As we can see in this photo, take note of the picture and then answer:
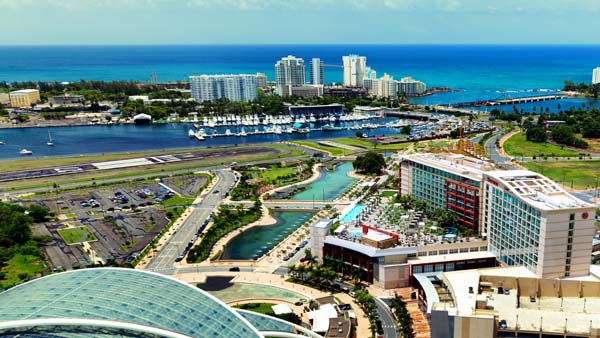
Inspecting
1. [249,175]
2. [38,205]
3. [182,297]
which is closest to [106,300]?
[182,297]

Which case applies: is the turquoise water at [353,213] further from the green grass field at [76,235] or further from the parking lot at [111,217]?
the green grass field at [76,235]

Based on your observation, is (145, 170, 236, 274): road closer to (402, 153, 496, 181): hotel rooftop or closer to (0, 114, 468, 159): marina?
(402, 153, 496, 181): hotel rooftop

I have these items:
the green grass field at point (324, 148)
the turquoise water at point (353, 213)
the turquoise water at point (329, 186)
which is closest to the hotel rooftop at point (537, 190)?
the turquoise water at point (353, 213)

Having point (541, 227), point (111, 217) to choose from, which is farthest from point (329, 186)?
point (541, 227)

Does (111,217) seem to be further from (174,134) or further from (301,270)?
(174,134)

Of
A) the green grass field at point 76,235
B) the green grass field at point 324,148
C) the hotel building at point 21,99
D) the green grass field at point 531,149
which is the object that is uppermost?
the hotel building at point 21,99
